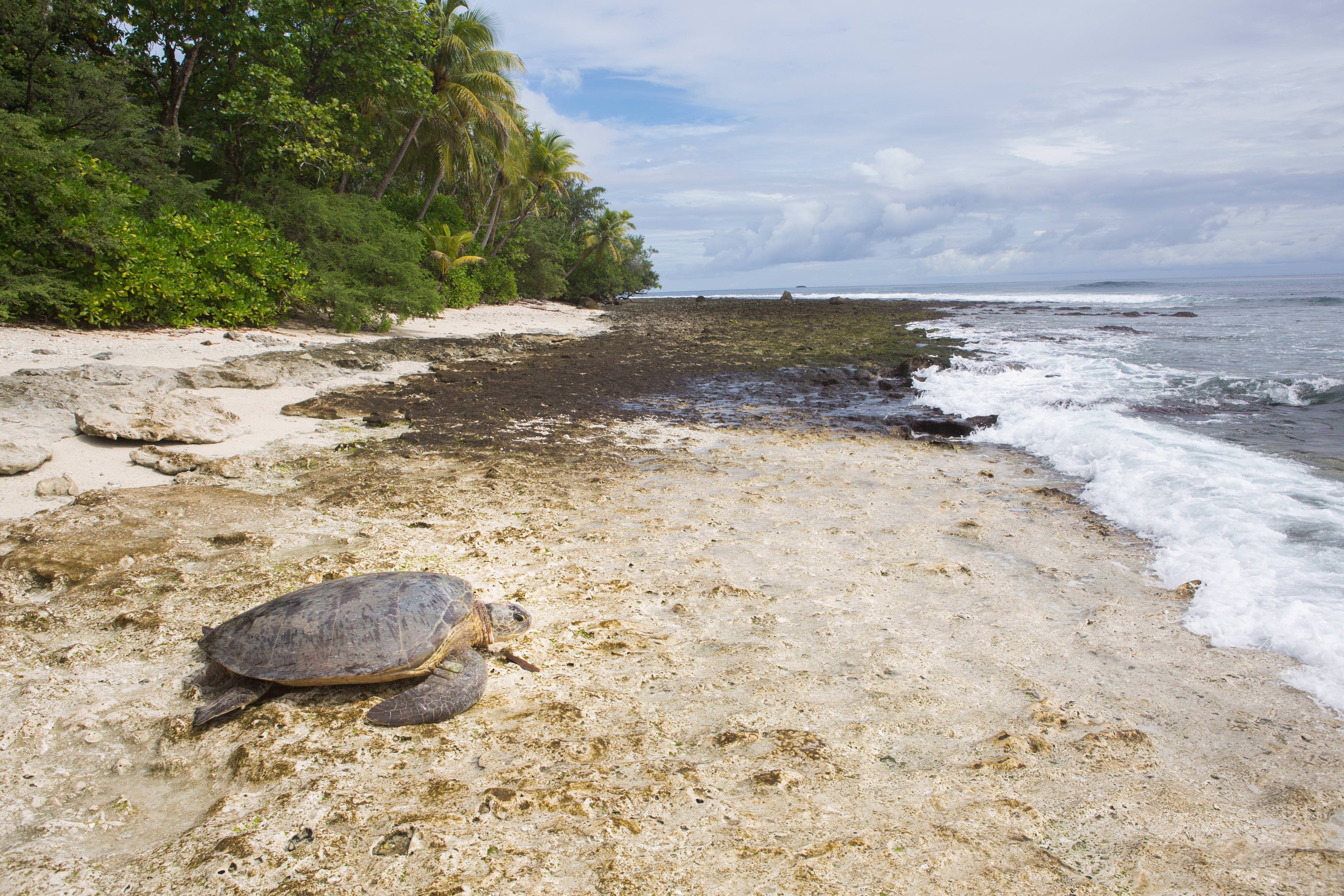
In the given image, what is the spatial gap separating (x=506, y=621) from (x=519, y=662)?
0.24 m

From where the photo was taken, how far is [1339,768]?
9.20 feet

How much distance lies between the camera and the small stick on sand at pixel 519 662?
3350 mm

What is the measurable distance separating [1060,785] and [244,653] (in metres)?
3.50

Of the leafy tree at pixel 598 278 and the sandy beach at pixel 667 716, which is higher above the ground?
the leafy tree at pixel 598 278

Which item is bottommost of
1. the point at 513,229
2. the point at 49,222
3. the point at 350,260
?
the point at 49,222

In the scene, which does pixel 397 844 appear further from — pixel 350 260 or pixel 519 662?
pixel 350 260

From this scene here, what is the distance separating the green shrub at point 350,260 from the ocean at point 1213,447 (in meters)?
11.9

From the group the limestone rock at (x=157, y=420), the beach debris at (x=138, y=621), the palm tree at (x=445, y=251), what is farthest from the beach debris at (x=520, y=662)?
the palm tree at (x=445, y=251)

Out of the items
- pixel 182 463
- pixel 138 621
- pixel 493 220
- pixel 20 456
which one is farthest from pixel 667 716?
pixel 493 220

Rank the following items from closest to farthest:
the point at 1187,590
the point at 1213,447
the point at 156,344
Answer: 1. the point at 1187,590
2. the point at 1213,447
3. the point at 156,344

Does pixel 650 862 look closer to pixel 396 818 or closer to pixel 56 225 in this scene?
pixel 396 818

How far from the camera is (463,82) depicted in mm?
20719

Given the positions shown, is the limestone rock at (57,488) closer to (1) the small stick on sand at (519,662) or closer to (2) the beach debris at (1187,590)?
(1) the small stick on sand at (519,662)

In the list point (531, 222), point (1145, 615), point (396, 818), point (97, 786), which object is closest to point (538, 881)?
point (396, 818)
